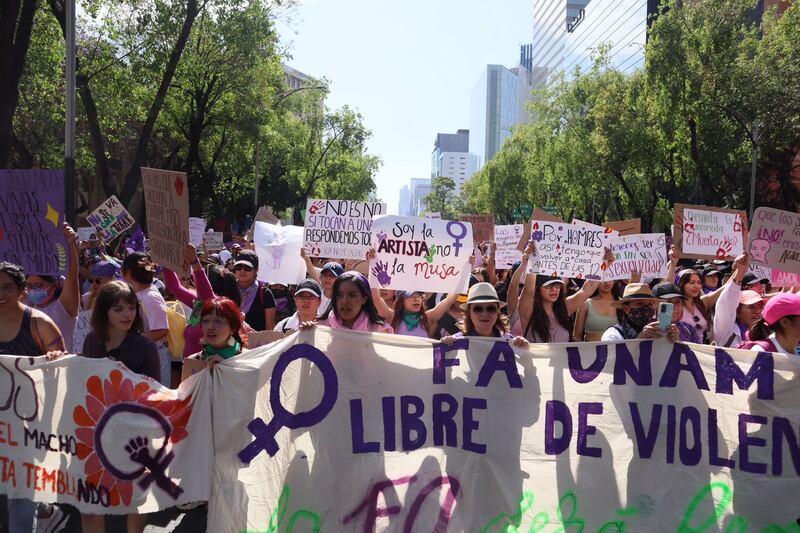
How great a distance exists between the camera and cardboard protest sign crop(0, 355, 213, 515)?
4195mm

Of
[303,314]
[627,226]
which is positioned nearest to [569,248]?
[303,314]

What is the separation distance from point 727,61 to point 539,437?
26.4 metres

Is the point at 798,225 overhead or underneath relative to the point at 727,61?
underneath

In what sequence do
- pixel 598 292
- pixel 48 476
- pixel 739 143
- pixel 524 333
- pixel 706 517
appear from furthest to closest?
1. pixel 739 143
2. pixel 598 292
3. pixel 524 333
4. pixel 48 476
5. pixel 706 517

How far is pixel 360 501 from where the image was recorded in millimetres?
4176

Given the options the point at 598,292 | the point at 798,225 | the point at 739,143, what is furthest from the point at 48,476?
the point at 739,143

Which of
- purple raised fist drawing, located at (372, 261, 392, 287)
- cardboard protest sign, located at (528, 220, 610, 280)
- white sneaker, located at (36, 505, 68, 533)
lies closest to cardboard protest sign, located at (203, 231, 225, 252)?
cardboard protest sign, located at (528, 220, 610, 280)

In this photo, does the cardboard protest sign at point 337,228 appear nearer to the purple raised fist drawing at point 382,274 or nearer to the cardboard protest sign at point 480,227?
the purple raised fist drawing at point 382,274

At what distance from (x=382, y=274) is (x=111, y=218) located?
7869mm

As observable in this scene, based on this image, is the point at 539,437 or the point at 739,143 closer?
the point at 539,437

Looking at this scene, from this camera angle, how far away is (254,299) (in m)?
7.12

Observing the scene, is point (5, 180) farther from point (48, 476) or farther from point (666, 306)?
point (666, 306)

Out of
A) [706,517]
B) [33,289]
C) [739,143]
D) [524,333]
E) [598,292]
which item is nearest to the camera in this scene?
[706,517]

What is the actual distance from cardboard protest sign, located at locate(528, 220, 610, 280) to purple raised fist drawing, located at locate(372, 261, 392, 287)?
6.04ft
